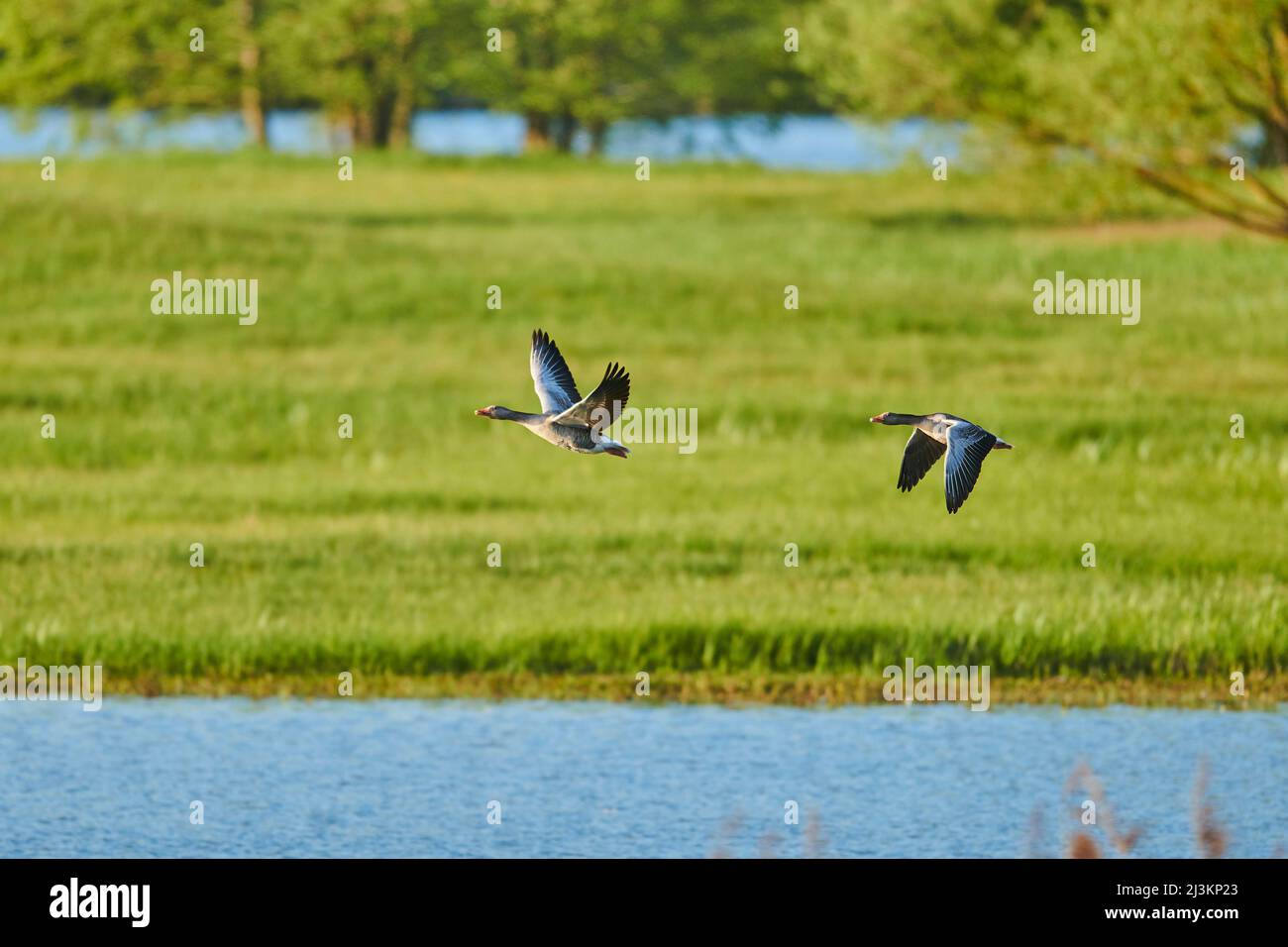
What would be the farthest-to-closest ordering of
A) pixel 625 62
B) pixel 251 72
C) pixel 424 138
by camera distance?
pixel 424 138 → pixel 625 62 → pixel 251 72

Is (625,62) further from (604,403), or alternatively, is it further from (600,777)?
(604,403)

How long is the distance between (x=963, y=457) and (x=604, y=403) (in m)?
1.74

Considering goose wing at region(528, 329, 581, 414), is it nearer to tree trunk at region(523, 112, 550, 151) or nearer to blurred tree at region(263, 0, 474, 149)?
blurred tree at region(263, 0, 474, 149)

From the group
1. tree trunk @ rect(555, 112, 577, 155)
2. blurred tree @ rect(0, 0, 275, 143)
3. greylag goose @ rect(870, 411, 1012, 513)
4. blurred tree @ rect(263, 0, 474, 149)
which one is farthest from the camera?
tree trunk @ rect(555, 112, 577, 155)

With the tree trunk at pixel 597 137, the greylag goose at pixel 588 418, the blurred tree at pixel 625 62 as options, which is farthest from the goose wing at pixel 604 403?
the tree trunk at pixel 597 137

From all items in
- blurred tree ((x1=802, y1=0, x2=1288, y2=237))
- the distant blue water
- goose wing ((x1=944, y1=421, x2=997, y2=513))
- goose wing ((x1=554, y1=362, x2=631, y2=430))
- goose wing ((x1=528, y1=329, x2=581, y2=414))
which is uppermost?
the distant blue water

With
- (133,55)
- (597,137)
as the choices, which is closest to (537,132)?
(597,137)

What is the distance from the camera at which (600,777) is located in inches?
607

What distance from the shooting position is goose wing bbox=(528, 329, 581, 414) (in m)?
9.13

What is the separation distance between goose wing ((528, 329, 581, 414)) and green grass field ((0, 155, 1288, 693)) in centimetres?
889

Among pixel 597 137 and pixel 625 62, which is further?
pixel 597 137

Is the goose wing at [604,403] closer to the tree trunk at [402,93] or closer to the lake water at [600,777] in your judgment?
the lake water at [600,777]

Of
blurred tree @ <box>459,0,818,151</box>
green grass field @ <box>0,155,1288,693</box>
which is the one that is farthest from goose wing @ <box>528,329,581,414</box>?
blurred tree @ <box>459,0,818,151</box>
